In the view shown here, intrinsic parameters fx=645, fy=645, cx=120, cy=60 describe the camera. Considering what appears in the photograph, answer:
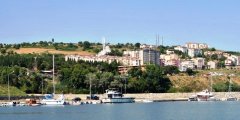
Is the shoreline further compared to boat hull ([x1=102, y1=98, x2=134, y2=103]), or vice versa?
the shoreline

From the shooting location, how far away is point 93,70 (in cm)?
13000

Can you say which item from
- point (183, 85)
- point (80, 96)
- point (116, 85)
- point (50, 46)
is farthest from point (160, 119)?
point (50, 46)

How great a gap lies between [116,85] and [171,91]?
A: 16.9m

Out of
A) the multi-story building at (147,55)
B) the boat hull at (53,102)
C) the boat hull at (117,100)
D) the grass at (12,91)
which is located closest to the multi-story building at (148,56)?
the multi-story building at (147,55)

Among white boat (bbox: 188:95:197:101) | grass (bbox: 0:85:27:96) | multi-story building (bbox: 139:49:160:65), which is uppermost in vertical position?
multi-story building (bbox: 139:49:160:65)

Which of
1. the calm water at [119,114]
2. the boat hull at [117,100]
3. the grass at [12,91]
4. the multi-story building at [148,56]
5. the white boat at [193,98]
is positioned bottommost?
the white boat at [193,98]

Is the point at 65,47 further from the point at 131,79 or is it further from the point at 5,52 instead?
the point at 131,79

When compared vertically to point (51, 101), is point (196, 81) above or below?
above

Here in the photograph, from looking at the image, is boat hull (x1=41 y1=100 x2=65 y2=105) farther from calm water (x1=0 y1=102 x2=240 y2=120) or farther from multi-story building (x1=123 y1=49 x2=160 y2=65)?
multi-story building (x1=123 y1=49 x2=160 y2=65)

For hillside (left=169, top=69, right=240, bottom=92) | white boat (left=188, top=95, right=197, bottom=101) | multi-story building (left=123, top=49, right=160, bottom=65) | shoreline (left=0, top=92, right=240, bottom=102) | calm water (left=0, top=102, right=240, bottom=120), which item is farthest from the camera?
multi-story building (left=123, top=49, right=160, bottom=65)

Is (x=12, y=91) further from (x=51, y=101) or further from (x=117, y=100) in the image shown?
(x=117, y=100)

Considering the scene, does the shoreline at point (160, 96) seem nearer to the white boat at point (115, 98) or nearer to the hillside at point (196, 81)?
the white boat at point (115, 98)

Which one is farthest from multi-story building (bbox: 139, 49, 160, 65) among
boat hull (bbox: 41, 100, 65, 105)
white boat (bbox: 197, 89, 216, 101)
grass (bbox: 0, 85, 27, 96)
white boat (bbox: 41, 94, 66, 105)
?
boat hull (bbox: 41, 100, 65, 105)

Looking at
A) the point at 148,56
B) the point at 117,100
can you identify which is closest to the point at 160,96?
the point at 117,100
